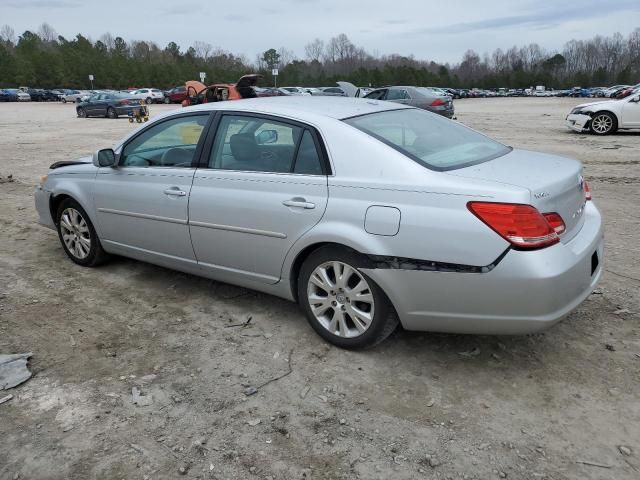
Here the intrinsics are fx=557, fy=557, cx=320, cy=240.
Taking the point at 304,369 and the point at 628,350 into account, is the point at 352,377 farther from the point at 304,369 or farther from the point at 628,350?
the point at 628,350

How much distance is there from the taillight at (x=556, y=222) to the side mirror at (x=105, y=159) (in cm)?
344

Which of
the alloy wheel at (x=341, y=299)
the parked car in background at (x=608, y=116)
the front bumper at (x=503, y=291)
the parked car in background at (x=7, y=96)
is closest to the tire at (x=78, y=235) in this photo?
the alloy wheel at (x=341, y=299)

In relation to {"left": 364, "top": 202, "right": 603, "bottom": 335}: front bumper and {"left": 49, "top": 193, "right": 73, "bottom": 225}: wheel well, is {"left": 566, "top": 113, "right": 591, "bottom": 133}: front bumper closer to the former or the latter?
Result: {"left": 364, "top": 202, "right": 603, "bottom": 335}: front bumper

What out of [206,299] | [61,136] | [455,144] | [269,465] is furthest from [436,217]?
[61,136]

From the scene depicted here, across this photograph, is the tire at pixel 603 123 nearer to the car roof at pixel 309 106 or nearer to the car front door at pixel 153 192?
the car roof at pixel 309 106

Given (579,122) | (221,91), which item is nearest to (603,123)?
(579,122)

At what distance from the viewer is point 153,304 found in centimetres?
444

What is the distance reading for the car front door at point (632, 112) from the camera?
15.2 meters

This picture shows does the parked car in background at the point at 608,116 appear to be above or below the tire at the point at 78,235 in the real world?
above

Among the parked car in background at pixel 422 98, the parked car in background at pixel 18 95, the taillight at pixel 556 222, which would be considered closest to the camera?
the taillight at pixel 556 222

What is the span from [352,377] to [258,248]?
3.56 feet

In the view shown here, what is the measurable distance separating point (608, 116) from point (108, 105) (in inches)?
979

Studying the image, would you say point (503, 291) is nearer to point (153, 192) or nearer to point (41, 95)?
point (153, 192)

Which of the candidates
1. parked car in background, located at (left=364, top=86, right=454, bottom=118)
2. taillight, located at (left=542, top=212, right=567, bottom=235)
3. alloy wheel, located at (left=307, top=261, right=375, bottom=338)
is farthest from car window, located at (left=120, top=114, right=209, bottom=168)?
parked car in background, located at (left=364, top=86, right=454, bottom=118)
